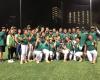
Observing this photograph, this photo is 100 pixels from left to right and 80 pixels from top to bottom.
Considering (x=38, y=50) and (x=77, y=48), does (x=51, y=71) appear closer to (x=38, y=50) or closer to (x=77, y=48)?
(x=38, y=50)

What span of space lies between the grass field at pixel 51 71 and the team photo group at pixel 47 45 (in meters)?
0.64

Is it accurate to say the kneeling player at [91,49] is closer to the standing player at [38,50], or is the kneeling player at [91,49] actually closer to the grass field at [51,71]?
the grass field at [51,71]

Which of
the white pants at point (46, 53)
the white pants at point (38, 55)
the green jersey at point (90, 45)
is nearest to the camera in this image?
the green jersey at point (90, 45)

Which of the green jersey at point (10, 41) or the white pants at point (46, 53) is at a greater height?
the green jersey at point (10, 41)

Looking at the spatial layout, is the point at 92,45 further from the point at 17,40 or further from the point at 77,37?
the point at 17,40

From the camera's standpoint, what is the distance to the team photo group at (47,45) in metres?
17.2

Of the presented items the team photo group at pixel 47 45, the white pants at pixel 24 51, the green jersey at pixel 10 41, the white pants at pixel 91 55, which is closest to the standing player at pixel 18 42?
the team photo group at pixel 47 45

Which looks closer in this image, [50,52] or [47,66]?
[47,66]

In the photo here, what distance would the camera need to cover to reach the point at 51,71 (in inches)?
573

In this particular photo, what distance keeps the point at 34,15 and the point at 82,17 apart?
4.60 m

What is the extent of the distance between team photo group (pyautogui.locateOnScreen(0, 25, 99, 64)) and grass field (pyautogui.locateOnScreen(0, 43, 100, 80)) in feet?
2.11

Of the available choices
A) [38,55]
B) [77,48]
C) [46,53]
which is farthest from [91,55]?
[38,55]

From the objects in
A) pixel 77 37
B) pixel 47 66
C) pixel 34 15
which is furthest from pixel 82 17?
pixel 47 66

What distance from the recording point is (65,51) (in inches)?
703
